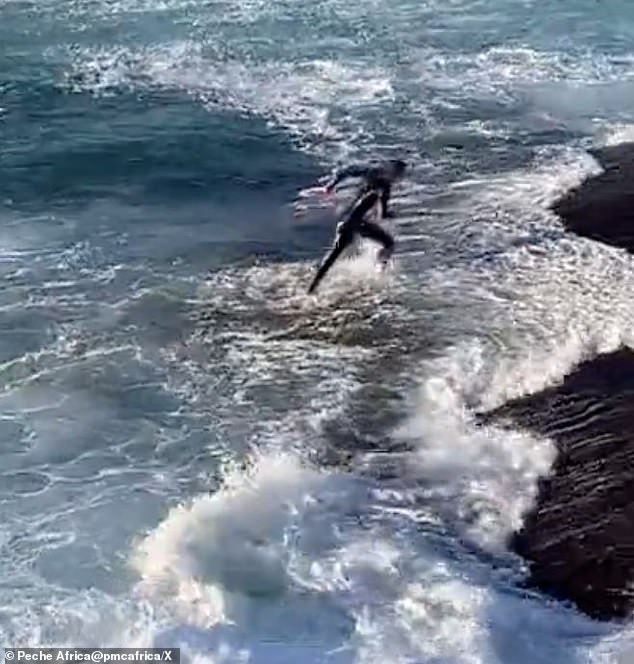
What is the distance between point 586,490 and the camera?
13.0 metres

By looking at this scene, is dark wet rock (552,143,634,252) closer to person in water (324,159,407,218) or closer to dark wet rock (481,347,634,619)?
person in water (324,159,407,218)

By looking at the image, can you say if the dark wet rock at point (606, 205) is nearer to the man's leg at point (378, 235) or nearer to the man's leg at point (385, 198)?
the man's leg at point (385, 198)

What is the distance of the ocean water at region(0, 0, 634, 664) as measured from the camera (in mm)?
11844

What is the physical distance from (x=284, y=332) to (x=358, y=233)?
2129 millimetres

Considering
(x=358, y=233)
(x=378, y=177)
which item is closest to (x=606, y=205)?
(x=378, y=177)

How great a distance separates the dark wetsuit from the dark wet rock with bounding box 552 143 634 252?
107 inches

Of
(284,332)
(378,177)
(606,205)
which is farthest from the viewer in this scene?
(606,205)

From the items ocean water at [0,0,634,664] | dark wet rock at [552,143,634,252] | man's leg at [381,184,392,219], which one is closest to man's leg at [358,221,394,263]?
ocean water at [0,0,634,664]

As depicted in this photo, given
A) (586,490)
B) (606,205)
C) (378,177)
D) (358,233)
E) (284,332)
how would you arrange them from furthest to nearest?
(606,205), (378,177), (358,233), (284,332), (586,490)

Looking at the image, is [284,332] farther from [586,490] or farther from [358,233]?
[586,490]

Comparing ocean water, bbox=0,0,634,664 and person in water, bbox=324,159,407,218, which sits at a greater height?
person in water, bbox=324,159,407,218

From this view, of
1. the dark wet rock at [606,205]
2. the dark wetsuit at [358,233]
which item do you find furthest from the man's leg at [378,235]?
the dark wet rock at [606,205]

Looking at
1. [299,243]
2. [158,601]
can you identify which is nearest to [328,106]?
[299,243]

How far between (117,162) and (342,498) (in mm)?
9812
